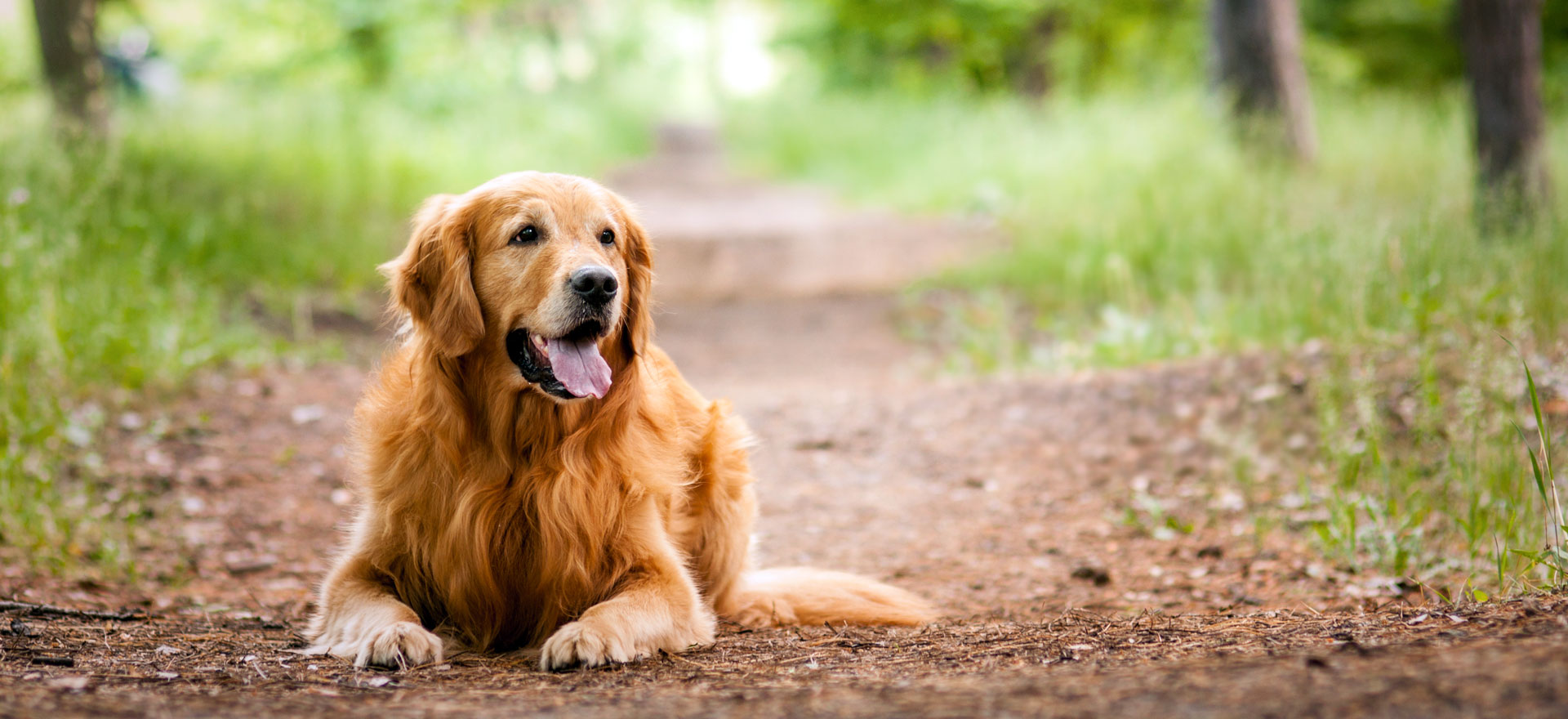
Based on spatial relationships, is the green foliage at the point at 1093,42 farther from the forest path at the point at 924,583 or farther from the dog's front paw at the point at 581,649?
the dog's front paw at the point at 581,649

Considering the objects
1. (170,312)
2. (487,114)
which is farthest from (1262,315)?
(487,114)

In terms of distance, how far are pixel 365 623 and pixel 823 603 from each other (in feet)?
4.02

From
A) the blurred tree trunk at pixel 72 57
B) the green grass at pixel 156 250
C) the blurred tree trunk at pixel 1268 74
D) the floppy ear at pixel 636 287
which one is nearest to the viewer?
the floppy ear at pixel 636 287

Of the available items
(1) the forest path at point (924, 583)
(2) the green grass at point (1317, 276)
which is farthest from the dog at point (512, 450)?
(2) the green grass at point (1317, 276)

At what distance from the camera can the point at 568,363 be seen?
2.78 meters

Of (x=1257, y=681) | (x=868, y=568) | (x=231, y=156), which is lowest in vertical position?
(x=868, y=568)

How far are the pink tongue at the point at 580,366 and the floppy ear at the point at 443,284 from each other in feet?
0.71

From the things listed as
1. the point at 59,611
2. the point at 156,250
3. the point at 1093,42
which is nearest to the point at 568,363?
the point at 59,611

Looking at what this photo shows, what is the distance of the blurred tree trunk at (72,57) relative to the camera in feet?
23.0

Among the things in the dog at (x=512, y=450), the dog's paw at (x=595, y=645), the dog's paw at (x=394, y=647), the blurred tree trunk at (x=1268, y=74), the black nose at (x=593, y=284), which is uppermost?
the blurred tree trunk at (x=1268, y=74)

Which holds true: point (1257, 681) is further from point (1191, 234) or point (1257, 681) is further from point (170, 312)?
point (1191, 234)

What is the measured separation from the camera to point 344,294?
7500 millimetres

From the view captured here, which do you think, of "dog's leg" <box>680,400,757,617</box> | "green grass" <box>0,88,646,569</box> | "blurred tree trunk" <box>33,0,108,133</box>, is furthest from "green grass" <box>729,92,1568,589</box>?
"blurred tree trunk" <box>33,0,108,133</box>

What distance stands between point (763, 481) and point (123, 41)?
54.0 feet
